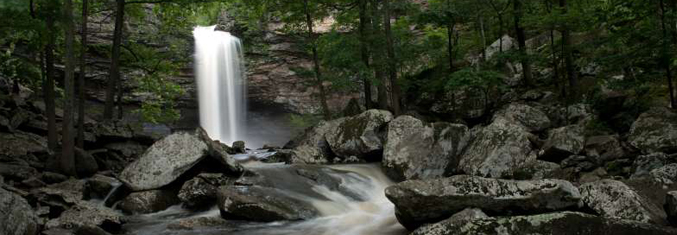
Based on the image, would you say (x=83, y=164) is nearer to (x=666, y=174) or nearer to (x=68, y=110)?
(x=68, y=110)

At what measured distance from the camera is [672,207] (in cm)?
655

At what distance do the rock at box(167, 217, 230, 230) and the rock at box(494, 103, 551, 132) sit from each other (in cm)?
997

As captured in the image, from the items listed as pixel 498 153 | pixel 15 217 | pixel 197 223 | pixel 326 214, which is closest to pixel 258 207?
pixel 197 223

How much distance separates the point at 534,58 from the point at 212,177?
36.1ft

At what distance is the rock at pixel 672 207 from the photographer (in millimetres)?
6496

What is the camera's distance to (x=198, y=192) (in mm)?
10328

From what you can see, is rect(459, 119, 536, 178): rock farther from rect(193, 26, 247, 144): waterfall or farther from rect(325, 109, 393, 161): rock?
rect(193, 26, 247, 144): waterfall

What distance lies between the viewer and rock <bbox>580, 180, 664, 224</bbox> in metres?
6.73

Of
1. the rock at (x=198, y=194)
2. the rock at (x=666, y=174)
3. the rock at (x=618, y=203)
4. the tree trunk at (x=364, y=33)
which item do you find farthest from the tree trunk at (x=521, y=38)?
the rock at (x=198, y=194)

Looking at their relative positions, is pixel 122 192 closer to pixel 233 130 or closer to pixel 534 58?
pixel 534 58

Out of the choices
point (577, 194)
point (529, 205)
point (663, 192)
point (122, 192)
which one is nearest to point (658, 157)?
point (663, 192)

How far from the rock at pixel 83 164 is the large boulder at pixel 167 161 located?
2.73m

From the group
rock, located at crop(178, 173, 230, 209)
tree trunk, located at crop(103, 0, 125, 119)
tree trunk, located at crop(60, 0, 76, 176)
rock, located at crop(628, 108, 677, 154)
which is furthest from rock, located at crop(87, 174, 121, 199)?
rock, located at crop(628, 108, 677, 154)

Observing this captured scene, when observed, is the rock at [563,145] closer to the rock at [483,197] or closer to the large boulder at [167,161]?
the rock at [483,197]
